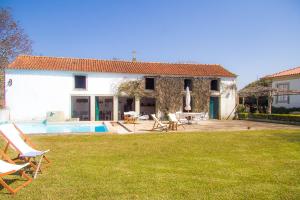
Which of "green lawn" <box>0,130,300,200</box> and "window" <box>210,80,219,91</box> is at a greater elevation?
"window" <box>210,80,219,91</box>

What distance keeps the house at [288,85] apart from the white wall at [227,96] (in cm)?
513

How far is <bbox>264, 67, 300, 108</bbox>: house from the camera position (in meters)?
23.8

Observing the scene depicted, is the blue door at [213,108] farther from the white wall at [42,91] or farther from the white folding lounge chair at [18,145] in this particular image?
the white folding lounge chair at [18,145]

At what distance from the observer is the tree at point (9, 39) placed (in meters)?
23.5

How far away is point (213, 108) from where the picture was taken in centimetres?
2469

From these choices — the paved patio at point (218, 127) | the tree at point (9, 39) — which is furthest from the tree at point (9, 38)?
the paved patio at point (218, 127)

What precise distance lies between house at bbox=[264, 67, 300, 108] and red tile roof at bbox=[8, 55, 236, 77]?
5.52 m

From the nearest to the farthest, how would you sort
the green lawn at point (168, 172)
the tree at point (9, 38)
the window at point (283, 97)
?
the green lawn at point (168, 172) < the tree at point (9, 38) < the window at point (283, 97)

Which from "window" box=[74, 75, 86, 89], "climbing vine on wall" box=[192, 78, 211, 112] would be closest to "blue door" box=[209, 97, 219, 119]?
"climbing vine on wall" box=[192, 78, 211, 112]

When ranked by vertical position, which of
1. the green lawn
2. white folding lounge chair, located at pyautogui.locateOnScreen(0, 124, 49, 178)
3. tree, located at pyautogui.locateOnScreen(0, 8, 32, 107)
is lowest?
the green lawn

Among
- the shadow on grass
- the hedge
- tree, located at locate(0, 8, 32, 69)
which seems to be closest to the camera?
the shadow on grass

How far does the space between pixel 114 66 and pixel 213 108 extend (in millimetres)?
10489

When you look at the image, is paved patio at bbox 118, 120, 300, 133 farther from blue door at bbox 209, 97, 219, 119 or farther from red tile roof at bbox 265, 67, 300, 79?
red tile roof at bbox 265, 67, 300, 79

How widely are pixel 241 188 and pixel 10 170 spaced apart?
4261mm
